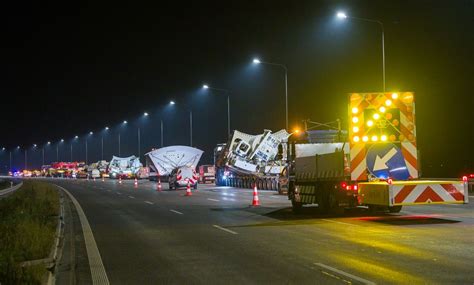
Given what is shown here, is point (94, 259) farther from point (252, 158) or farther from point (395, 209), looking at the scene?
point (252, 158)

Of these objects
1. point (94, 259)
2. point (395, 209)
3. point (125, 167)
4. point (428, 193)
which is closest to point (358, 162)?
point (428, 193)

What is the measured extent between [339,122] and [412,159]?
5.10 metres

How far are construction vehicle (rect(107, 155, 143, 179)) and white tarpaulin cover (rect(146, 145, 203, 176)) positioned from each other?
26516 millimetres

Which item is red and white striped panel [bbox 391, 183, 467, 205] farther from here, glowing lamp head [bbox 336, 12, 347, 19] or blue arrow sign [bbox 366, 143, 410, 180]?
glowing lamp head [bbox 336, 12, 347, 19]

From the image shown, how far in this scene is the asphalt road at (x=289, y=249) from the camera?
Answer: 1013 cm

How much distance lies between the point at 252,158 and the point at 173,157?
15072 millimetres

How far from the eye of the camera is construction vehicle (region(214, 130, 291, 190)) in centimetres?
5096

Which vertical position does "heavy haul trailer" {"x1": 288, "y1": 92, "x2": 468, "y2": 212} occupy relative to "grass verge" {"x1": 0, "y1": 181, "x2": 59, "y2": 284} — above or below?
above

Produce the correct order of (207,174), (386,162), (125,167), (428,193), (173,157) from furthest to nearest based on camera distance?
(125,167) < (207,174) < (173,157) < (386,162) < (428,193)

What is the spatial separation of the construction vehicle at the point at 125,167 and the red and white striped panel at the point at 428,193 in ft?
253

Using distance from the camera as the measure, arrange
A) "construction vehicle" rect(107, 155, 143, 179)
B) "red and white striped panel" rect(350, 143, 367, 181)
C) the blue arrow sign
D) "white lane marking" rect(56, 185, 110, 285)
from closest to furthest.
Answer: "white lane marking" rect(56, 185, 110, 285) → the blue arrow sign → "red and white striped panel" rect(350, 143, 367, 181) → "construction vehicle" rect(107, 155, 143, 179)

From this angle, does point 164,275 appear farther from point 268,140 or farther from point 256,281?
point 268,140

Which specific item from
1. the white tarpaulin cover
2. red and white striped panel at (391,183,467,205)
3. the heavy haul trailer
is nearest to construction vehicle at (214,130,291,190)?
the white tarpaulin cover

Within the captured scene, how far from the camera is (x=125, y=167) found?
97.4 metres
